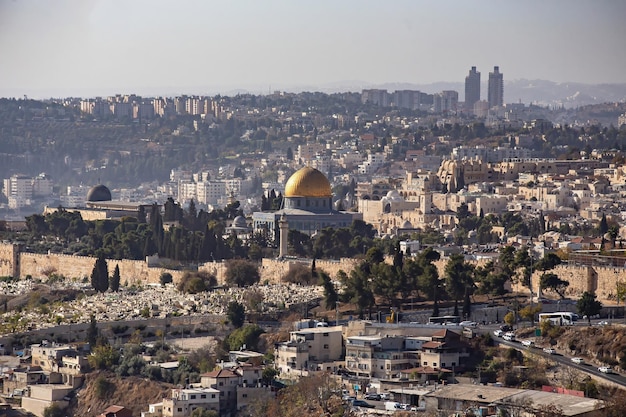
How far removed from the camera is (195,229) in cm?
5372

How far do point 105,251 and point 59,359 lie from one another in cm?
1630

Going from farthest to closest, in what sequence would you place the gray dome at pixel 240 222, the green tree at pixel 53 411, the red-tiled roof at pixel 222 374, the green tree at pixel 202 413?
the gray dome at pixel 240 222 → the green tree at pixel 53 411 → the red-tiled roof at pixel 222 374 → the green tree at pixel 202 413

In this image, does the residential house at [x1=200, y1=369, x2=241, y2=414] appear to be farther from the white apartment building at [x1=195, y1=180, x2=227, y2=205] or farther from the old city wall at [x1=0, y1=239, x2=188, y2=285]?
the white apartment building at [x1=195, y1=180, x2=227, y2=205]

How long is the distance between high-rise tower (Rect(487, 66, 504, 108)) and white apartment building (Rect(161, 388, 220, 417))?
111 meters

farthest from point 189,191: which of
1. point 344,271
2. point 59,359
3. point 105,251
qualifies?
point 59,359

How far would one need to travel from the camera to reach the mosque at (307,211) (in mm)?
52812

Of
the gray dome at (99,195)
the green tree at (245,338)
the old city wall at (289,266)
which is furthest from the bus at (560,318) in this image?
the gray dome at (99,195)

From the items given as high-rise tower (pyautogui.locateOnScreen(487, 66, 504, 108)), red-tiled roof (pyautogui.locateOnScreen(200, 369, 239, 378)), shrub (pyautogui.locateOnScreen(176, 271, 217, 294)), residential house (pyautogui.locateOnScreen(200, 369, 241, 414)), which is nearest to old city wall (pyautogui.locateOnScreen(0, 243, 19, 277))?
shrub (pyautogui.locateOnScreen(176, 271, 217, 294))

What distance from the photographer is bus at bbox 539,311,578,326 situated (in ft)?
107

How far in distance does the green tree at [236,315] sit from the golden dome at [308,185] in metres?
17.7

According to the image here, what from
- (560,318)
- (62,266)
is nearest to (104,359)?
(560,318)

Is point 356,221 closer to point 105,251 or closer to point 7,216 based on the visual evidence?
point 105,251

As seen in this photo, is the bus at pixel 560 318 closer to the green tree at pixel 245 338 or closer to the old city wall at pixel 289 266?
the green tree at pixel 245 338

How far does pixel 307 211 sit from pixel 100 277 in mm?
10085
